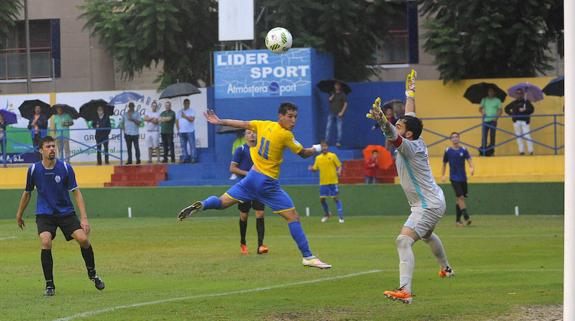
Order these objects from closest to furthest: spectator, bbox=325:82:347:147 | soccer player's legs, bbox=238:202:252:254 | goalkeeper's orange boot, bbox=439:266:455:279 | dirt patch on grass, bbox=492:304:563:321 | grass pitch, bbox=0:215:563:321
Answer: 1. dirt patch on grass, bbox=492:304:563:321
2. grass pitch, bbox=0:215:563:321
3. goalkeeper's orange boot, bbox=439:266:455:279
4. soccer player's legs, bbox=238:202:252:254
5. spectator, bbox=325:82:347:147

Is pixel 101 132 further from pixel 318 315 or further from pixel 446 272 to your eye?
pixel 318 315

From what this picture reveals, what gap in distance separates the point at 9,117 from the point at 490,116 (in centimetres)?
1542

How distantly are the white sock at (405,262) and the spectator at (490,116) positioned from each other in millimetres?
21995

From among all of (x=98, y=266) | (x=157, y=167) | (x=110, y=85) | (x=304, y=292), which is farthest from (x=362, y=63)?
(x=304, y=292)

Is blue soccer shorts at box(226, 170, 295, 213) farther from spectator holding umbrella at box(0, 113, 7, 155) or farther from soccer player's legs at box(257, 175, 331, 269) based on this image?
spectator holding umbrella at box(0, 113, 7, 155)

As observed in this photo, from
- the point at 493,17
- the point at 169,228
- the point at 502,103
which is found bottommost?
the point at 169,228

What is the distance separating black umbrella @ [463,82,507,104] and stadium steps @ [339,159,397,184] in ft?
11.8

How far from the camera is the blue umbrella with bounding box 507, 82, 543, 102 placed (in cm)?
3416

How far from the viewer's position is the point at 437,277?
50.5 feet

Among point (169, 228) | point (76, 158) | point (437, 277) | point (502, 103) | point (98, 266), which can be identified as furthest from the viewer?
point (76, 158)

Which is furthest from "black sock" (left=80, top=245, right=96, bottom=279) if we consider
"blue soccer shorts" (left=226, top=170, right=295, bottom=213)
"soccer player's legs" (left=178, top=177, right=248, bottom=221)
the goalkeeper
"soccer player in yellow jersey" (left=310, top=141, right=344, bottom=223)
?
"soccer player in yellow jersey" (left=310, top=141, right=344, bottom=223)

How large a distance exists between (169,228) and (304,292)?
49.2 feet

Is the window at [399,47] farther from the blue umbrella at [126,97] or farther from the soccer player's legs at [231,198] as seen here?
the soccer player's legs at [231,198]

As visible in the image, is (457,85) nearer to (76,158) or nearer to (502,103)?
(502,103)
